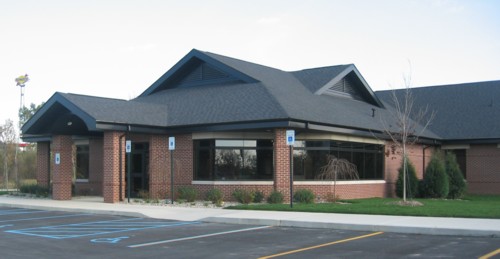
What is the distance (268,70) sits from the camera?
97.9 ft

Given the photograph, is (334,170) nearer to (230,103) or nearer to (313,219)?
(230,103)

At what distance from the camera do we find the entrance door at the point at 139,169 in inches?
987

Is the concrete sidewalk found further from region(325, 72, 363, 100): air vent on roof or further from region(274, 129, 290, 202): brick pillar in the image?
region(325, 72, 363, 100): air vent on roof

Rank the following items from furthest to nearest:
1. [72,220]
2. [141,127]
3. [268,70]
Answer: [268,70] → [141,127] → [72,220]

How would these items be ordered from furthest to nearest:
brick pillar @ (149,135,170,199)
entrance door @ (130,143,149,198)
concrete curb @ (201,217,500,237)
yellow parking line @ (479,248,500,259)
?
entrance door @ (130,143,149,198) → brick pillar @ (149,135,170,199) → concrete curb @ (201,217,500,237) → yellow parking line @ (479,248,500,259)

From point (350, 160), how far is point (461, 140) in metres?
9.01

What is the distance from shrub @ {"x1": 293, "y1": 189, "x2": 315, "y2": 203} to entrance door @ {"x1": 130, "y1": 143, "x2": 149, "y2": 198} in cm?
710

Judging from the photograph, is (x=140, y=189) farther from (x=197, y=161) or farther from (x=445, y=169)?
(x=445, y=169)

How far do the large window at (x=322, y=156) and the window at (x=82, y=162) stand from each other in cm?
1172

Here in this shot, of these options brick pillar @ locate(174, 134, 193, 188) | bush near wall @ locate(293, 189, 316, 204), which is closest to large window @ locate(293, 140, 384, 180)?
bush near wall @ locate(293, 189, 316, 204)

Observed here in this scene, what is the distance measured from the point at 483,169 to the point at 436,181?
550 centimetres

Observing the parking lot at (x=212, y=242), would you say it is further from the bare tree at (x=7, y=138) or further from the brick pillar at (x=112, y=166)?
the bare tree at (x=7, y=138)

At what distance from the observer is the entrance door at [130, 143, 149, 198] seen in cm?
2508

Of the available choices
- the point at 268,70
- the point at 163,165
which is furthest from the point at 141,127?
the point at 268,70
